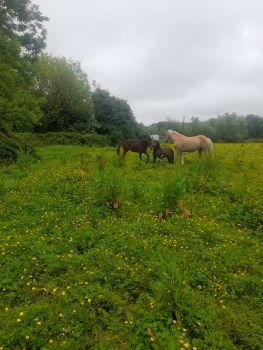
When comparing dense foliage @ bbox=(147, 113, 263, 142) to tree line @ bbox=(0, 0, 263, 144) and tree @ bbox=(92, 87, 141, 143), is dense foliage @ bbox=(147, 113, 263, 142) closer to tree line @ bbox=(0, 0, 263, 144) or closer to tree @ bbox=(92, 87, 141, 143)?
tree line @ bbox=(0, 0, 263, 144)

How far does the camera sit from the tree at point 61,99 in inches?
1604

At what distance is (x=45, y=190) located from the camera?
32.3 ft

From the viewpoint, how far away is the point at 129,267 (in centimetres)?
563

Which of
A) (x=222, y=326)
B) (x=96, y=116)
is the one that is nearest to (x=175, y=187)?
(x=222, y=326)

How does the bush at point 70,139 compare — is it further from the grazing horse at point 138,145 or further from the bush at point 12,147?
the grazing horse at point 138,145

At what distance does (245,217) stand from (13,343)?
6611 mm

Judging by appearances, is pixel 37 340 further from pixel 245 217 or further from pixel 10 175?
pixel 10 175

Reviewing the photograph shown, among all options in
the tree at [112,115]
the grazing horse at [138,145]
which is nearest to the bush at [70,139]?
the tree at [112,115]

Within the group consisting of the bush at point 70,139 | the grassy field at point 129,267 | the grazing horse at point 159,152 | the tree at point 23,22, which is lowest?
the grassy field at point 129,267

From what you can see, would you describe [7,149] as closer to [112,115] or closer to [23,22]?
[23,22]

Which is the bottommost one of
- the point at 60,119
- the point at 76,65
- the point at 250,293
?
the point at 250,293

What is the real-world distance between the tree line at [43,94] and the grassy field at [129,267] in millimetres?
7391

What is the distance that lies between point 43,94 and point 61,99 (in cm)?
251

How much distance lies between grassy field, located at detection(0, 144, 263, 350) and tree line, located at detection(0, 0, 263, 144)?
24.2 ft
